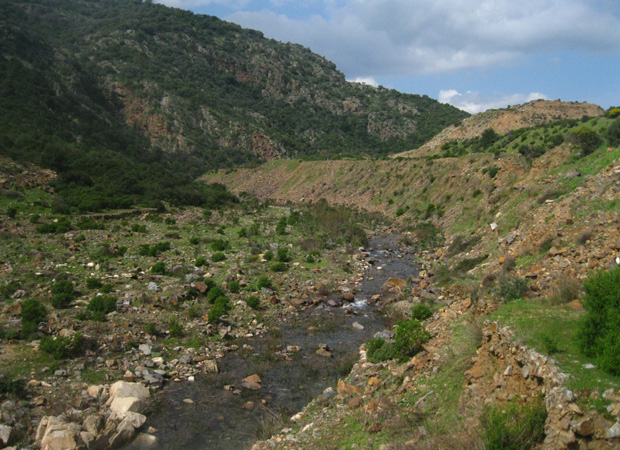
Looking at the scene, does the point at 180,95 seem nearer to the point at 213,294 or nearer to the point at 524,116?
the point at 524,116

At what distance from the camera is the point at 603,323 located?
6.94m

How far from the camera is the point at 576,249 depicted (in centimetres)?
1220

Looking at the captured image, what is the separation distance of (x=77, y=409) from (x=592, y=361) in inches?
462

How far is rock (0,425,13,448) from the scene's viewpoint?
9398mm

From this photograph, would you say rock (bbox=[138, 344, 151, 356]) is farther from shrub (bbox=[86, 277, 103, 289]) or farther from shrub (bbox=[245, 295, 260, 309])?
shrub (bbox=[86, 277, 103, 289])

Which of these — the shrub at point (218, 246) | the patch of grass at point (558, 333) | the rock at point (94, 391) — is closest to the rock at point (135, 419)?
the rock at point (94, 391)

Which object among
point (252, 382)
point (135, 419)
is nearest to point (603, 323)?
point (252, 382)

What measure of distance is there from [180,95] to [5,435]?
10523 cm

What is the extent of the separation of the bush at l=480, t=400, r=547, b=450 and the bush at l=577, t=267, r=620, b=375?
1.21 metres

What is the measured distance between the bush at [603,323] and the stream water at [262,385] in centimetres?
719

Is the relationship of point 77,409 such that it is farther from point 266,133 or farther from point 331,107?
point 331,107

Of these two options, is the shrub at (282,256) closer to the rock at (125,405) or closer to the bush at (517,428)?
the rock at (125,405)

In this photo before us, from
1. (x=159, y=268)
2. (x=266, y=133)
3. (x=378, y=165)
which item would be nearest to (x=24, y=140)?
(x=159, y=268)

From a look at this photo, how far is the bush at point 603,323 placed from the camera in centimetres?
643
